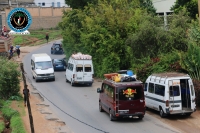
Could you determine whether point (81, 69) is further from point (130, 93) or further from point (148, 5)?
point (130, 93)

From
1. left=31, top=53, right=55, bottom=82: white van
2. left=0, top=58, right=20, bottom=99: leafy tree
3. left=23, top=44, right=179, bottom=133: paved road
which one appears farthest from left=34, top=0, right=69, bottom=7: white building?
left=0, top=58, right=20, bottom=99: leafy tree

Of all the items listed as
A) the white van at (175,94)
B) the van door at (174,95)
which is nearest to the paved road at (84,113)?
the white van at (175,94)

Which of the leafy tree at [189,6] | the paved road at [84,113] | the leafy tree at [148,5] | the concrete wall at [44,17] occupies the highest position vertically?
the concrete wall at [44,17]

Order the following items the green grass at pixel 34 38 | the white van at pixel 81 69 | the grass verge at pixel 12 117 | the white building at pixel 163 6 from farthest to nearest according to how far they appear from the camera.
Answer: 1. the green grass at pixel 34 38
2. the white building at pixel 163 6
3. the white van at pixel 81 69
4. the grass verge at pixel 12 117

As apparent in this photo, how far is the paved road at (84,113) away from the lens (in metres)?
21.8

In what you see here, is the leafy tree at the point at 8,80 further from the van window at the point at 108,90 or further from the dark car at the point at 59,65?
the dark car at the point at 59,65

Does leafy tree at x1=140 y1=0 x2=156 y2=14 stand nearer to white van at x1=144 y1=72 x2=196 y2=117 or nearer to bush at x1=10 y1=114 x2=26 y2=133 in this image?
white van at x1=144 y1=72 x2=196 y2=117

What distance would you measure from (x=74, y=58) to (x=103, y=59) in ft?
9.95

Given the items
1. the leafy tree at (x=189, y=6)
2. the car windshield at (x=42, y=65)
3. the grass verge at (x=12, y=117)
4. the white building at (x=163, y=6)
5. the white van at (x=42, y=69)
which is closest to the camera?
the grass verge at (x=12, y=117)

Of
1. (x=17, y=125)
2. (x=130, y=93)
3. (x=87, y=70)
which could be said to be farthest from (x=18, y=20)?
(x=87, y=70)

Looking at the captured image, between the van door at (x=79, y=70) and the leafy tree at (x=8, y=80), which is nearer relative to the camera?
the leafy tree at (x=8, y=80)

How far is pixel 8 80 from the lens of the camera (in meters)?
31.1

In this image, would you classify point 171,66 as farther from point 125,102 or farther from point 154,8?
point 154,8

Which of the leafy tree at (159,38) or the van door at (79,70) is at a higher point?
the leafy tree at (159,38)
